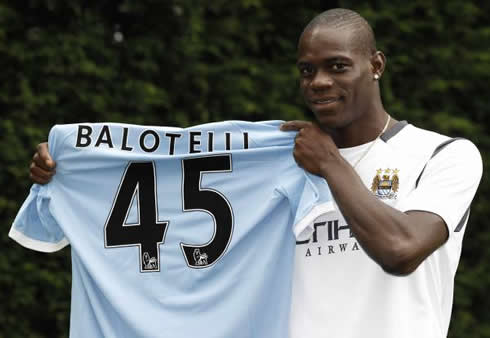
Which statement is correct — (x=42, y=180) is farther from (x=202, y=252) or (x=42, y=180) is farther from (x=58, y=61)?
(x=58, y=61)

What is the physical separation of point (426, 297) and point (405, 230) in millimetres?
314

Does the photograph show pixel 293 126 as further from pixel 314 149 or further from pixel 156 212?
pixel 156 212

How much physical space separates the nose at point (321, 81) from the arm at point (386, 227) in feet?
1.06

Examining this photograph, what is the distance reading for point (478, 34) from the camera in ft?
22.4

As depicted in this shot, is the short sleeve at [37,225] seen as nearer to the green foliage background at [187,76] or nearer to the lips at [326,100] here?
the lips at [326,100]

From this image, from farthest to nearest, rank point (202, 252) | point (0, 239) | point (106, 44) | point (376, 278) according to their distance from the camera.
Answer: point (106, 44)
point (0, 239)
point (202, 252)
point (376, 278)

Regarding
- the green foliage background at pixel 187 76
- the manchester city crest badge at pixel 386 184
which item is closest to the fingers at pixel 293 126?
the manchester city crest badge at pixel 386 184

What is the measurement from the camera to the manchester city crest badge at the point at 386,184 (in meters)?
3.28

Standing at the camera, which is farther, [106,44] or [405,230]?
[106,44]

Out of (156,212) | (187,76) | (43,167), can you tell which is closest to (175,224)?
(156,212)

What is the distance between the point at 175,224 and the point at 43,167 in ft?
1.85

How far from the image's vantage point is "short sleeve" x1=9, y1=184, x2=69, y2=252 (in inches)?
149

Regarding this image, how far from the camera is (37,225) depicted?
3840mm

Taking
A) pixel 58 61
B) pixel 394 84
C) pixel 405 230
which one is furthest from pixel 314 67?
pixel 394 84
